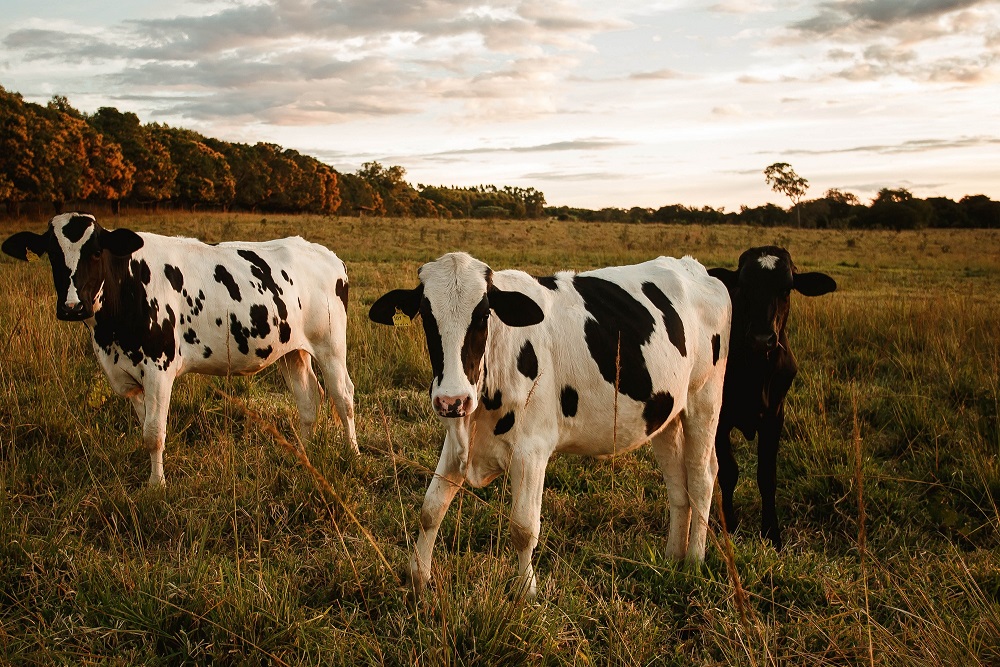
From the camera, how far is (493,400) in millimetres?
3639

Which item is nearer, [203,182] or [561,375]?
[561,375]

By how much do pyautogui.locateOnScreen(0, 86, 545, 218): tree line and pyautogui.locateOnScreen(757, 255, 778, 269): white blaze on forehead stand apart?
128 feet

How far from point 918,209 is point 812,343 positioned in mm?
58392

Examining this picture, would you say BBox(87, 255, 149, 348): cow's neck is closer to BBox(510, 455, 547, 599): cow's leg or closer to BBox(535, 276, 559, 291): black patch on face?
BBox(535, 276, 559, 291): black patch on face

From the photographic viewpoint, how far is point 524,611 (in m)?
3.00

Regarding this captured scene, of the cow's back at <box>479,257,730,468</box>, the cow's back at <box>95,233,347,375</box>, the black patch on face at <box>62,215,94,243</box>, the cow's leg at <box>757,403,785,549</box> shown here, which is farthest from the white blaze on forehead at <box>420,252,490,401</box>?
the black patch on face at <box>62,215,94,243</box>

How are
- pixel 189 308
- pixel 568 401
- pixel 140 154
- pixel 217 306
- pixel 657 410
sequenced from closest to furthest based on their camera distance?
pixel 568 401
pixel 657 410
pixel 189 308
pixel 217 306
pixel 140 154

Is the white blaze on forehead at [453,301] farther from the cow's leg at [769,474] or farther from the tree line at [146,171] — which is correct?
the tree line at [146,171]

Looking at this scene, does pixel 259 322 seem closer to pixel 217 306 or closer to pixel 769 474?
pixel 217 306

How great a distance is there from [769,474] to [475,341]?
2671 millimetres

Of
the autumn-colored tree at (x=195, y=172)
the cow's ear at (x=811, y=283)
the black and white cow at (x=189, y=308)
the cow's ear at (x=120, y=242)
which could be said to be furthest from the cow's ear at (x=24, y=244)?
the autumn-colored tree at (x=195, y=172)

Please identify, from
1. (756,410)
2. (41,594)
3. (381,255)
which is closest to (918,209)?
(381,255)

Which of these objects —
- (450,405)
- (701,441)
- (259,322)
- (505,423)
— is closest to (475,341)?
(450,405)

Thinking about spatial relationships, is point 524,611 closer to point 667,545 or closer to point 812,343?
point 667,545
